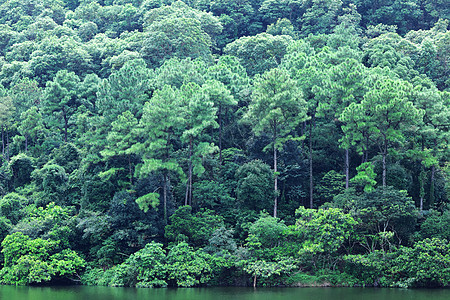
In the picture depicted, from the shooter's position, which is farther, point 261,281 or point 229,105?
point 229,105

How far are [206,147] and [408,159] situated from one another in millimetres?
13289

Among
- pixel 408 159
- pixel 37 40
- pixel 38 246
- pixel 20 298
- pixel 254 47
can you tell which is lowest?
pixel 20 298

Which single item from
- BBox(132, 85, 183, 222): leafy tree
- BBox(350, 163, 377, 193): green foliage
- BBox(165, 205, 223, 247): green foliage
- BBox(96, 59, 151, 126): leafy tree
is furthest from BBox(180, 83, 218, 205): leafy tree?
BBox(350, 163, 377, 193): green foliage

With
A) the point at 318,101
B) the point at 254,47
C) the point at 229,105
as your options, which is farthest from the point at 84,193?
the point at 254,47

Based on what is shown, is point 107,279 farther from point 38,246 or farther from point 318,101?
point 318,101

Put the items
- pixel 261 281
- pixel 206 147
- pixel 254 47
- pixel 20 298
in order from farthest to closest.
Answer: pixel 254 47 → pixel 206 147 → pixel 261 281 → pixel 20 298

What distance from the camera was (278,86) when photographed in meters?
36.1

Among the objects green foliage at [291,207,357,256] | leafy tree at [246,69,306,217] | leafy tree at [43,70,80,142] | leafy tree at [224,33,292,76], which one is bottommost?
green foliage at [291,207,357,256]

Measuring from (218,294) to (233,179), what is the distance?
37.4 feet

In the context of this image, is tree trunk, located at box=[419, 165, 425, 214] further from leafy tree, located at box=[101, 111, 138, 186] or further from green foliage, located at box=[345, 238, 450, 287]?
leafy tree, located at box=[101, 111, 138, 186]

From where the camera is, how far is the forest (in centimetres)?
3117

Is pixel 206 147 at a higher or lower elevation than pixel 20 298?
higher

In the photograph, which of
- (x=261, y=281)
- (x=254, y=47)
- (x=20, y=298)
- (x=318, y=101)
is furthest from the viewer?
(x=254, y=47)

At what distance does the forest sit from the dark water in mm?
1667
